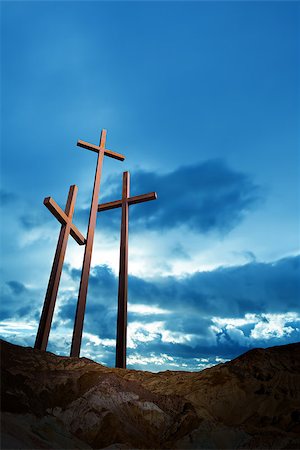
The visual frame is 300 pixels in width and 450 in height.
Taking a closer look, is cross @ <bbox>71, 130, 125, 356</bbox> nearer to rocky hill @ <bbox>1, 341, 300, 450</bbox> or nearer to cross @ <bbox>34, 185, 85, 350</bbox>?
cross @ <bbox>34, 185, 85, 350</bbox>

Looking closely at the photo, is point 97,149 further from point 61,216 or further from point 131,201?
point 61,216

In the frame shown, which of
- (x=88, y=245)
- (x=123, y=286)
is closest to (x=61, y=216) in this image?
(x=88, y=245)

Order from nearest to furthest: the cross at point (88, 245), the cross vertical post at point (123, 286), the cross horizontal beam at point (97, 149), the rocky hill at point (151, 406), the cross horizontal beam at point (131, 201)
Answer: the rocky hill at point (151, 406)
the cross at point (88, 245)
the cross vertical post at point (123, 286)
the cross horizontal beam at point (131, 201)
the cross horizontal beam at point (97, 149)

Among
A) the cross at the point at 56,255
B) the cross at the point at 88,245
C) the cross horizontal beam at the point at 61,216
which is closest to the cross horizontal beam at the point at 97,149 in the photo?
the cross at the point at 88,245

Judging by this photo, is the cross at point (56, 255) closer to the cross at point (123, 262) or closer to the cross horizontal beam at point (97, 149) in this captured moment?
the cross at point (123, 262)

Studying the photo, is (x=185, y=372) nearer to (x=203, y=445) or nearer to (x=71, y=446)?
(x=203, y=445)

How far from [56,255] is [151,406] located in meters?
3.68

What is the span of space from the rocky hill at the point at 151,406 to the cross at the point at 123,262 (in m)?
1.60

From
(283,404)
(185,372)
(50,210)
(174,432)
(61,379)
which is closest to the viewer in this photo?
(174,432)

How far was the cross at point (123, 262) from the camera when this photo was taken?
668 centimetres

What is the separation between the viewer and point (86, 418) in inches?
146

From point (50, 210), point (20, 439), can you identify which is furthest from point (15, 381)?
point (50, 210)

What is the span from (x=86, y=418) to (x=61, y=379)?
0.77 metres

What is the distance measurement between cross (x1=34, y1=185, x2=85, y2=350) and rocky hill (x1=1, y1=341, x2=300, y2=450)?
3.38 ft
